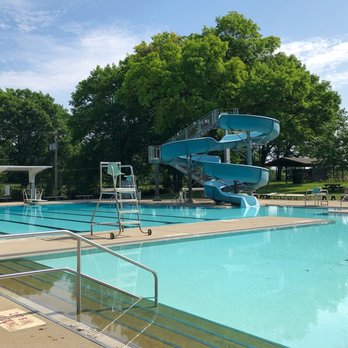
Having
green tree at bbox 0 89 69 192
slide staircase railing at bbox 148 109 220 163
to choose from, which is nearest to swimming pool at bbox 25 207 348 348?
slide staircase railing at bbox 148 109 220 163

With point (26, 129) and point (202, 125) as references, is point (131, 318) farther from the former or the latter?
point (26, 129)

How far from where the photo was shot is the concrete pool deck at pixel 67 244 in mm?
3711

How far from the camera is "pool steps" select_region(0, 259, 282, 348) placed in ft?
13.5

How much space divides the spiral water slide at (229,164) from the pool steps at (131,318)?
58.3 feet

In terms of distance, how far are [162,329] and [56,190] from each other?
32906 millimetres

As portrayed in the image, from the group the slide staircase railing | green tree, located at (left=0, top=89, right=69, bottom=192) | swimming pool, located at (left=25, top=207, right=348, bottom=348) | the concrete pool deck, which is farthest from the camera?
green tree, located at (left=0, top=89, right=69, bottom=192)

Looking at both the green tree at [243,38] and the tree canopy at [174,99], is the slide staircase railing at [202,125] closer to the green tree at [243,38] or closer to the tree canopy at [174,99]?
the tree canopy at [174,99]

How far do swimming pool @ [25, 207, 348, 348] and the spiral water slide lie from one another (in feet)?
38.0

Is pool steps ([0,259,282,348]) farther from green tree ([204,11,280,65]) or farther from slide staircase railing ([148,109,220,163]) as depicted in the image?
green tree ([204,11,280,65])

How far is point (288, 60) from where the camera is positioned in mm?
40250

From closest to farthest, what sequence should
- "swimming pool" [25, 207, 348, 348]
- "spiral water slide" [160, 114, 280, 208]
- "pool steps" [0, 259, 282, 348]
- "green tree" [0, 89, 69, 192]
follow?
"pool steps" [0, 259, 282, 348]
"swimming pool" [25, 207, 348, 348]
"spiral water slide" [160, 114, 280, 208]
"green tree" [0, 89, 69, 192]

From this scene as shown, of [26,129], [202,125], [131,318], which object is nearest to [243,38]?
[202,125]

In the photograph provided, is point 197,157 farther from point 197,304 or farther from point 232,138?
point 197,304

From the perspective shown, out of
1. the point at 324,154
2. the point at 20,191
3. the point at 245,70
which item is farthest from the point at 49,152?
the point at 324,154
